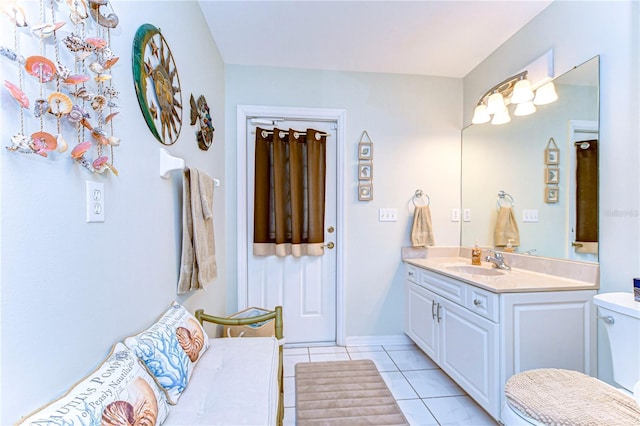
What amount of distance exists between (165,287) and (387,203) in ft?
6.47

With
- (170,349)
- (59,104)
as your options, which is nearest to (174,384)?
(170,349)

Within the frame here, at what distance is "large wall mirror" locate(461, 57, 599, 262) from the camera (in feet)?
5.31

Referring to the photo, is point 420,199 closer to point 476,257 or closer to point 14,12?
point 476,257

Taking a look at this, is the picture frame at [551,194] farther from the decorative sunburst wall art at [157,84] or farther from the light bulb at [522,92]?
the decorative sunburst wall art at [157,84]

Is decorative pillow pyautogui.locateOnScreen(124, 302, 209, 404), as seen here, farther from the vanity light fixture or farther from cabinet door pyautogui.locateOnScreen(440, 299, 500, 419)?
the vanity light fixture

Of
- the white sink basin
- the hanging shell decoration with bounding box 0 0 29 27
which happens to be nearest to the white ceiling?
the hanging shell decoration with bounding box 0 0 29 27

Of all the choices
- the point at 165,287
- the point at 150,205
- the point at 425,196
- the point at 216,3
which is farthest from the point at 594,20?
the point at 165,287

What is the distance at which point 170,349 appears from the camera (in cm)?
111

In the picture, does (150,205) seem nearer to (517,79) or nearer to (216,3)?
(216,3)

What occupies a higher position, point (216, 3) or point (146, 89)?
point (216, 3)

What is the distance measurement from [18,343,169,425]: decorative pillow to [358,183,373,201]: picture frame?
2.06 metres

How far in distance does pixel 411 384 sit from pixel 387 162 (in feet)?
5.96

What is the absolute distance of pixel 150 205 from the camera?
122 centimetres

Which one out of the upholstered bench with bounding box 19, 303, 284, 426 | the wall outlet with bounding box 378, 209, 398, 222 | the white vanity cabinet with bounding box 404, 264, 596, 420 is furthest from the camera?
the wall outlet with bounding box 378, 209, 398, 222
